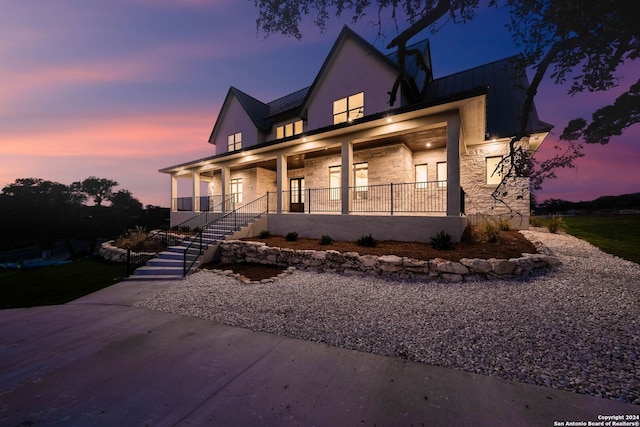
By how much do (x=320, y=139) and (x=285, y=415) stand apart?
35.0ft

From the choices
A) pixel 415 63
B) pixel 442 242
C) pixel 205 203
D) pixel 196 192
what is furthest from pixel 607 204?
pixel 196 192

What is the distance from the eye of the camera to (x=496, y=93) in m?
13.3

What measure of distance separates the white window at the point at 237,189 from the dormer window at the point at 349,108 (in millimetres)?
9434

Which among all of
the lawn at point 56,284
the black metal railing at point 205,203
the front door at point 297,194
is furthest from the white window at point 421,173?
the lawn at point 56,284

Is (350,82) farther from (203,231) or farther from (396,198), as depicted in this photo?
(203,231)

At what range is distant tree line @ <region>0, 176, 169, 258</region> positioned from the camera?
2818 cm

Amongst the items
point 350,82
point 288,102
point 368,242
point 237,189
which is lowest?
point 368,242

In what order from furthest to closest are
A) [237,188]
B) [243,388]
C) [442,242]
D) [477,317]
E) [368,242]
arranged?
[237,188]
[368,242]
[442,242]
[477,317]
[243,388]

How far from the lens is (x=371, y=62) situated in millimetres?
12461

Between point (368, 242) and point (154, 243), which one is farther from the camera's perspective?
point (154, 243)

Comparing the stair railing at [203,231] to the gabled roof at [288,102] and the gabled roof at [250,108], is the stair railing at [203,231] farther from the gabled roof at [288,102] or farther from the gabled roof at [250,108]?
the gabled roof at [288,102]

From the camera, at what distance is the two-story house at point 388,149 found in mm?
8703

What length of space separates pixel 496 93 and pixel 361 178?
30.9 ft

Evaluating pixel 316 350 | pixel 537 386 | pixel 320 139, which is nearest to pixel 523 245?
pixel 537 386
